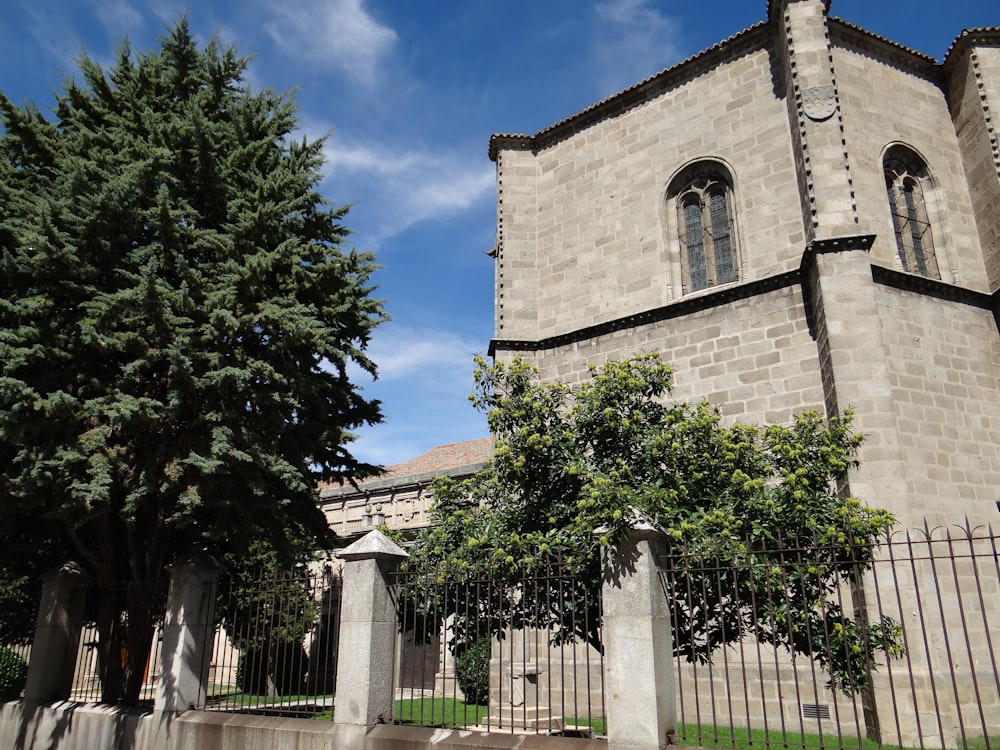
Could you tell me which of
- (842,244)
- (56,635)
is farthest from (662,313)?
(56,635)

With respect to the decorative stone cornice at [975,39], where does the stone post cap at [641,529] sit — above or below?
below

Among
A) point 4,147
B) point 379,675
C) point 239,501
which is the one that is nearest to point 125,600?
point 239,501

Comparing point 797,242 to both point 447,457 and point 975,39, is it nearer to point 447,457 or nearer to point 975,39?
point 975,39

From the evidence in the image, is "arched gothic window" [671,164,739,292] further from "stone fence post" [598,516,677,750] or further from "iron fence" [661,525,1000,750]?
"stone fence post" [598,516,677,750]

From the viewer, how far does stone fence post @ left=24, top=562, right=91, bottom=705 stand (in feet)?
30.3

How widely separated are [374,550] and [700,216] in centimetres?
941

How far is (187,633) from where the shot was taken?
26.8 feet

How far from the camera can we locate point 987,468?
10719 mm

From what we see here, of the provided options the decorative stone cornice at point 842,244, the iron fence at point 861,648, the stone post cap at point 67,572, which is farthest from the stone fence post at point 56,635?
the decorative stone cornice at point 842,244

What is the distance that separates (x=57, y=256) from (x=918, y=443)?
11.0 m

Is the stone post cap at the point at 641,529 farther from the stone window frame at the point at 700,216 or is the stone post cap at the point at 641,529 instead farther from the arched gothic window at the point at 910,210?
the arched gothic window at the point at 910,210

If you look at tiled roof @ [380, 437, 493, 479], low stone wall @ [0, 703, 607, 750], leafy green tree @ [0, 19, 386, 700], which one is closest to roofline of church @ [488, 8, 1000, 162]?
leafy green tree @ [0, 19, 386, 700]

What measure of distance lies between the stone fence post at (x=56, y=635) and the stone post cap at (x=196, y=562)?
188cm

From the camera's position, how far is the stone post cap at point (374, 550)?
7.20 metres
